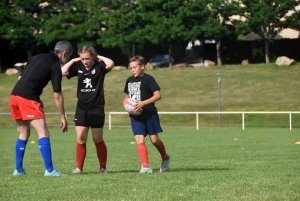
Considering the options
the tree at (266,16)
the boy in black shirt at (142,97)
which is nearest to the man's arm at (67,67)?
the boy in black shirt at (142,97)

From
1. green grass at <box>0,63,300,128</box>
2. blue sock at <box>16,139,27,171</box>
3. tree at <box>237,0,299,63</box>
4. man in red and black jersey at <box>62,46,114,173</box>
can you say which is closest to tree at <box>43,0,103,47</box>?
green grass at <box>0,63,300,128</box>

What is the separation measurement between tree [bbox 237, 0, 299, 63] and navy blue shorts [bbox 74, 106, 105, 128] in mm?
47863

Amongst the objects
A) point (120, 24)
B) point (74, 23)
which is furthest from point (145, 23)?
point (74, 23)

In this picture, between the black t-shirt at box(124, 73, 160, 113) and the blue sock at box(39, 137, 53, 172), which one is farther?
the black t-shirt at box(124, 73, 160, 113)

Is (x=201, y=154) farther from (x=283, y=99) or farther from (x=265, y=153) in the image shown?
(x=283, y=99)

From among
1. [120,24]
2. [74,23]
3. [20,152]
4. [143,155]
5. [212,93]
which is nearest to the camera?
[20,152]

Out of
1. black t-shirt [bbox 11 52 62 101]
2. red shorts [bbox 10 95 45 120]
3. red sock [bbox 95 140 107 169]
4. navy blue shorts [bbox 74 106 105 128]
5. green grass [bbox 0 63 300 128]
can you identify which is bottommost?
green grass [bbox 0 63 300 128]

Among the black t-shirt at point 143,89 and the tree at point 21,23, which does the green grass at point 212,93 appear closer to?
the tree at point 21,23

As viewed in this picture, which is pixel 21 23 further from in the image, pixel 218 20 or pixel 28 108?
pixel 28 108

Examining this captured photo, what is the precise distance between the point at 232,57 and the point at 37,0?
1702cm

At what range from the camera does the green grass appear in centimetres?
4126

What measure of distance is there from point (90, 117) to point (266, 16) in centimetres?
4836

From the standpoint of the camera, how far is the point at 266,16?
2254 inches

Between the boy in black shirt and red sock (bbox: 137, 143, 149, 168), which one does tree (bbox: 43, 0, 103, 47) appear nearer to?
the boy in black shirt
